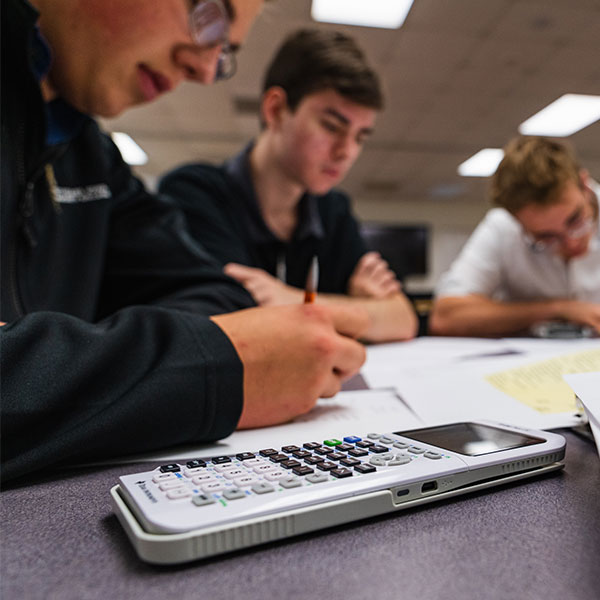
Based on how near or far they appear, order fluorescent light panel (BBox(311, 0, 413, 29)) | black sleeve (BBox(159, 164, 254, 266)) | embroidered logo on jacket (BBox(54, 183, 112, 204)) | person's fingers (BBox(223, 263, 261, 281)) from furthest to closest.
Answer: fluorescent light panel (BBox(311, 0, 413, 29)) → black sleeve (BBox(159, 164, 254, 266)) → person's fingers (BBox(223, 263, 261, 281)) → embroidered logo on jacket (BBox(54, 183, 112, 204))

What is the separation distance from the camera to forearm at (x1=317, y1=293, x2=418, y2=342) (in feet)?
3.11

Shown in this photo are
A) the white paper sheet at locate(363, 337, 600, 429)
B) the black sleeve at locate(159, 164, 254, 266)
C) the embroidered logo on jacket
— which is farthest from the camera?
the black sleeve at locate(159, 164, 254, 266)

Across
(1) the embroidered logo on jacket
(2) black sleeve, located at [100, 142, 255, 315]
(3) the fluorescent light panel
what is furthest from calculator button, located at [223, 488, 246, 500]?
(3) the fluorescent light panel

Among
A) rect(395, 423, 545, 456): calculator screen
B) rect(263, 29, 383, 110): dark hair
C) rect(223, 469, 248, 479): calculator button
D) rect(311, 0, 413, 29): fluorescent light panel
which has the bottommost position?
rect(395, 423, 545, 456): calculator screen

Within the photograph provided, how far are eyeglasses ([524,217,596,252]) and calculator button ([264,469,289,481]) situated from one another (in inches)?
51.8

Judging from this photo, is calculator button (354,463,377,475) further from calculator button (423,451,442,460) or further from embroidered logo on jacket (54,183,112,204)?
embroidered logo on jacket (54,183,112,204)

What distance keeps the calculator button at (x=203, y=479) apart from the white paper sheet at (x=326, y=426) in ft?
0.23

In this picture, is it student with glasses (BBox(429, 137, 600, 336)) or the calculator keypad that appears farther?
student with glasses (BBox(429, 137, 600, 336))

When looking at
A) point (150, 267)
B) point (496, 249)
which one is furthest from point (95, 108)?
point (496, 249)

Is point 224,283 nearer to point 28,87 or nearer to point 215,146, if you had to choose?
point 28,87

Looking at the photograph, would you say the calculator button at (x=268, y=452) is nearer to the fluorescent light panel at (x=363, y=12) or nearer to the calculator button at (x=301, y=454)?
the calculator button at (x=301, y=454)

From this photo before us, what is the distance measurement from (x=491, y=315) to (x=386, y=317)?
44 cm

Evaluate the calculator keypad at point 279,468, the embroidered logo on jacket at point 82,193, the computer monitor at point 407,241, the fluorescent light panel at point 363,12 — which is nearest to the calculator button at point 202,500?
the calculator keypad at point 279,468

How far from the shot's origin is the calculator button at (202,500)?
210 millimetres
